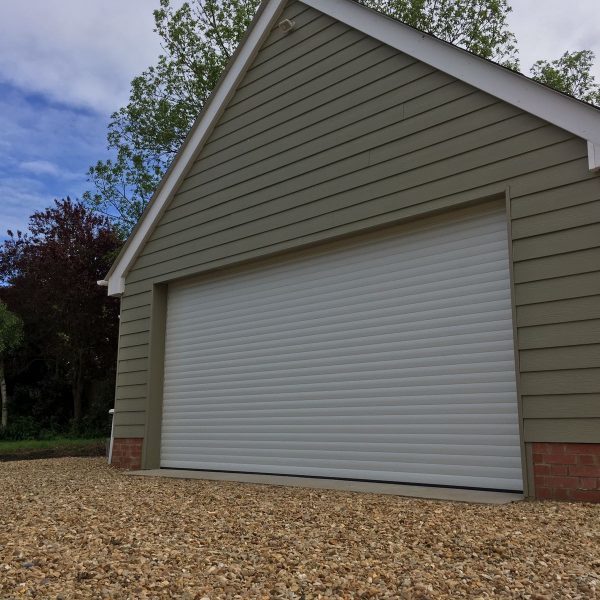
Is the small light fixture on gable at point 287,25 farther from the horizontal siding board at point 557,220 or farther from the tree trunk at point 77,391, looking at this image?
the tree trunk at point 77,391

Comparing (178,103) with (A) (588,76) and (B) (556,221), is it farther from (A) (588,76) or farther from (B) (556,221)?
(B) (556,221)

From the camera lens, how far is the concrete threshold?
16.1ft

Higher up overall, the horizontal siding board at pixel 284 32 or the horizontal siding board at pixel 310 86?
the horizontal siding board at pixel 284 32

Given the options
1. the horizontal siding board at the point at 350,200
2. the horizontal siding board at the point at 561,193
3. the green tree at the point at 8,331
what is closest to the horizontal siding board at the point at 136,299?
the horizontal siding board at the point at 350,200

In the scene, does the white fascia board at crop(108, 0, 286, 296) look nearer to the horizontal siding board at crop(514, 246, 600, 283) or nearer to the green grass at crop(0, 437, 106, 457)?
the horizontal siding board at crop(514, 246, 600, 283)

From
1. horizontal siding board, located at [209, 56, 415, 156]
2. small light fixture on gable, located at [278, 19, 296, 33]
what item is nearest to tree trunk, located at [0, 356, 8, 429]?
horizontal siding board, located at [209, 56, 415, 156]

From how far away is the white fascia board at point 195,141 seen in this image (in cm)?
790

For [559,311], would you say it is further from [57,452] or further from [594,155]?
[57,452]

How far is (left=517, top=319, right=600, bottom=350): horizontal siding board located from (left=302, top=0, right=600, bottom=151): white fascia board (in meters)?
1.45

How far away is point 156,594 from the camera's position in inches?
109

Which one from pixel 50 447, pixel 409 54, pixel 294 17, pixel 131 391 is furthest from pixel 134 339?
pixel 50 447

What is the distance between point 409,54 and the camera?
626 centimetres

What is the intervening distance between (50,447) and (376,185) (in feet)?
37.7

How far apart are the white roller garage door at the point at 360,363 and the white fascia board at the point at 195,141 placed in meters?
1.19
